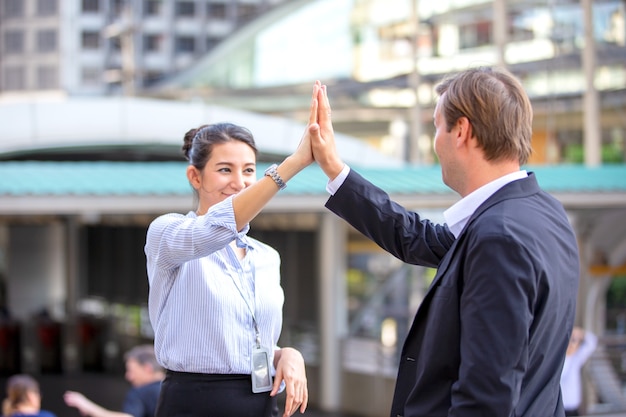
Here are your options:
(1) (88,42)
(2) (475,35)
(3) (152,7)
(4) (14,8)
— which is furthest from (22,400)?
(4) (14,8)


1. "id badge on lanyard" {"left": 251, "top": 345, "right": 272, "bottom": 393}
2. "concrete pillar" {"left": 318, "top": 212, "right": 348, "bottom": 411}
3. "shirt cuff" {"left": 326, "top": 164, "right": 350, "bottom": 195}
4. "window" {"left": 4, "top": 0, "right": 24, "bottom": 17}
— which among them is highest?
"window" {"left": 4, "top": 0, "right": 24, "bottom": 17}

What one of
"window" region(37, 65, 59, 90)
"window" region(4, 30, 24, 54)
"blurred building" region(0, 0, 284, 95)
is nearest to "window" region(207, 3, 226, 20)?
"blurred building" region(0, 0, 284, 95)

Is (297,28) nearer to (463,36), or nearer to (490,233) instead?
(463,36)

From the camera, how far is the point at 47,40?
232 ft

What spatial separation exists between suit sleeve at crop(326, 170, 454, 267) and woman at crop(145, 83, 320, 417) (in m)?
0.19

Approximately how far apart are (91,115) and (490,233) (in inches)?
477

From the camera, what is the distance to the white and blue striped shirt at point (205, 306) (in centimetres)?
277

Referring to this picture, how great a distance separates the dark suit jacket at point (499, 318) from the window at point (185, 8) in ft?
236

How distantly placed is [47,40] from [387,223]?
71.0 meters

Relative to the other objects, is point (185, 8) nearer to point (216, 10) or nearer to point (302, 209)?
point (216, 10)

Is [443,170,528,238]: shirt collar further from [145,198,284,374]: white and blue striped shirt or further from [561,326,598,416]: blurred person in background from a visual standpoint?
[561,326,598,416]: blurred person in background

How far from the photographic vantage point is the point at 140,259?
57.5ft

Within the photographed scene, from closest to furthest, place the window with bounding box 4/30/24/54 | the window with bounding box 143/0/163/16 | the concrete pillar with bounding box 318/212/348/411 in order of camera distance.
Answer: the concrete pillar with bounding box 318/212/348/411, the window with bounding box 4/30/24/54, the window with bounding box 143/0/163/16

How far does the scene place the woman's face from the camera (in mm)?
2893
